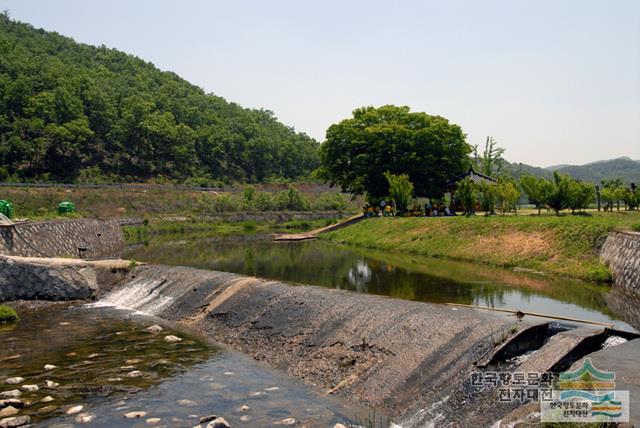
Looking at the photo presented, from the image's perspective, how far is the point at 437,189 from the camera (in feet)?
188

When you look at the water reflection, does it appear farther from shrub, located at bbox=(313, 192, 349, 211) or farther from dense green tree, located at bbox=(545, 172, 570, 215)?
shrub, located at bbox=(313, 192, 349, 211)

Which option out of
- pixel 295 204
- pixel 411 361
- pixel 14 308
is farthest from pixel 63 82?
pixel 411 361

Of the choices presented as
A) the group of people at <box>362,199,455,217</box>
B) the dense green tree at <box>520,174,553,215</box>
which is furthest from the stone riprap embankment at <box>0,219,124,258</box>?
the dense green tree at <box>520,174,553,215</box>

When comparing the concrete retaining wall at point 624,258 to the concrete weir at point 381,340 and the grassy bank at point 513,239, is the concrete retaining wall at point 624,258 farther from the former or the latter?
the concrete weir at point 381,340

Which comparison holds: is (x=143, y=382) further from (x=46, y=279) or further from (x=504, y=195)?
(x=504, y=195)

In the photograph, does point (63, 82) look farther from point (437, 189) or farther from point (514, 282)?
point (514, 282)

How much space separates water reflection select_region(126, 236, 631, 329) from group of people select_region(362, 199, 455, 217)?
9217 millimetres

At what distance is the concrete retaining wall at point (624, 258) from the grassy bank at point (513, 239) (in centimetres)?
50

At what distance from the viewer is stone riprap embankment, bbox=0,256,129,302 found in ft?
76.7

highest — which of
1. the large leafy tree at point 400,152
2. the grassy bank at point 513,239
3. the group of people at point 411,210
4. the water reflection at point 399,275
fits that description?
the large leafy tree at point 400,152

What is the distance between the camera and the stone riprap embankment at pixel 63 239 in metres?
29.0

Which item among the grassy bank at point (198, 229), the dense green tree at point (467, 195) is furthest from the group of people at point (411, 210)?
the grassy bank at point (198, 229)

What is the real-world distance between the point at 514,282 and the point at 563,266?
3768 millimetres

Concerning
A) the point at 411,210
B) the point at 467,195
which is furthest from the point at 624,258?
the point at 411,210
